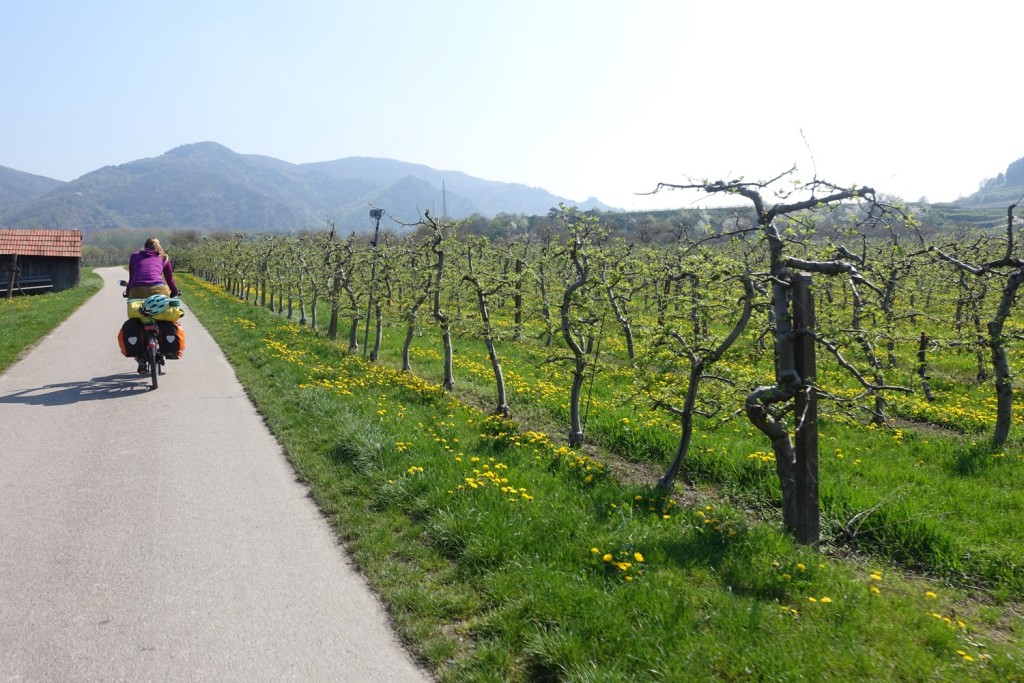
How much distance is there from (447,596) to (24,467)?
513 cm

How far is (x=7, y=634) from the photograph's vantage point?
3.61 m

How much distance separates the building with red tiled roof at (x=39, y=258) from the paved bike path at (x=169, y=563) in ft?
114

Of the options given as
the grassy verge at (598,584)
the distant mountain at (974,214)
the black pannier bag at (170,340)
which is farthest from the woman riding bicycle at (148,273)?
the distant mountain at (974,214)

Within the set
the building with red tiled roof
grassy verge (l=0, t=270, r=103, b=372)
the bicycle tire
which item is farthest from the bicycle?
the building with red tiled roof

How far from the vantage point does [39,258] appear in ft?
126

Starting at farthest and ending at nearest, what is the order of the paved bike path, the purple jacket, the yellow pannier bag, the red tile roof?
1. the red tile roof
2. the purple jacket
3. the yellow pannier bag
4. the paved bike path

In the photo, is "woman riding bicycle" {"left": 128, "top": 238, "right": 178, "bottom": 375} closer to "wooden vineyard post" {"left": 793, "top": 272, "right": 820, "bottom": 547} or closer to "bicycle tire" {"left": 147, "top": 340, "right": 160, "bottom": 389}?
"bicycle tire" {"left": 147, "top": 340, "right": 160, "bottom": 389}

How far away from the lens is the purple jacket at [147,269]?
35.2ft

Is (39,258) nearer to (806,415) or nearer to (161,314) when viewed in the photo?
(161,314)

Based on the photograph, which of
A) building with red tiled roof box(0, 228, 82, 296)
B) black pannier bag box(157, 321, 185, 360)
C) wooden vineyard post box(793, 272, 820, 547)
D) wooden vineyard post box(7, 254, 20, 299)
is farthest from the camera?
building with red tiled roof box(0, 228, 82, 296)

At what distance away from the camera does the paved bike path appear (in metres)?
3.49

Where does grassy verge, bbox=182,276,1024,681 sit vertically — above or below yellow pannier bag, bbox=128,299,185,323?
below

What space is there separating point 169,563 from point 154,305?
23.9 ft

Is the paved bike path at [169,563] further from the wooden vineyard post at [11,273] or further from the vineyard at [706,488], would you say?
the wooden vineyard post at [11,273]
